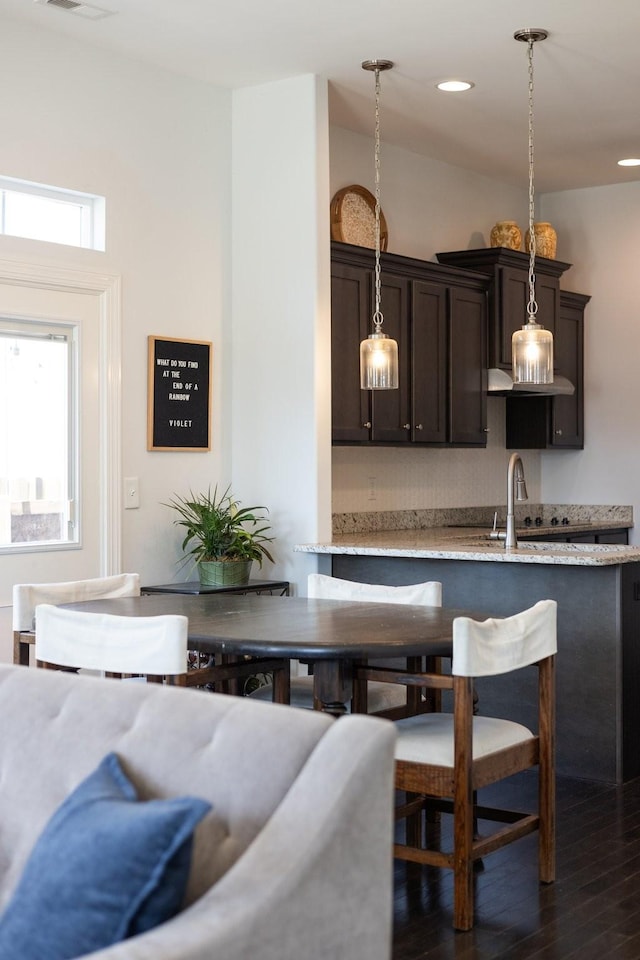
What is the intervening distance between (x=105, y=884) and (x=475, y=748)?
1.79 m

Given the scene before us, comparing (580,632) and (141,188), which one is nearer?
(580,632)

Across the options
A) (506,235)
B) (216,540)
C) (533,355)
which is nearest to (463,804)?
(533,355)

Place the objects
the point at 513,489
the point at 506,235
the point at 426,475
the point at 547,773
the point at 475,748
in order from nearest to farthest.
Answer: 1. the point at 475,748
2. the point at 547,773
3. the point at 513,489
4. the point at 506,235
5. the point at 426,475

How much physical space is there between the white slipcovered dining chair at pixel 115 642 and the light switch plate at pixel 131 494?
1884 millimetres

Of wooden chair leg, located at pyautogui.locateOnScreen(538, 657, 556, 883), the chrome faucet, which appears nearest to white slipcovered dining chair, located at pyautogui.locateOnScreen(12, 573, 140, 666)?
wooden chair leg, located at pyautogui.locateOnScreen(538, 657, 556, 883)

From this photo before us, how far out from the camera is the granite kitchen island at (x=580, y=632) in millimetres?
4723

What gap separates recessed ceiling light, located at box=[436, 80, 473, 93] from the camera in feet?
Answer: 18.5

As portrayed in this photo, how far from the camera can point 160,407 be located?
544cm

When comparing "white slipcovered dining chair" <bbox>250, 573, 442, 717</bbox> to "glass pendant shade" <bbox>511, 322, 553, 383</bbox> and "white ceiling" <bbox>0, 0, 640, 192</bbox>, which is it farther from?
"white ceiling" <bbox>0, 0, 640, 192</bbox>

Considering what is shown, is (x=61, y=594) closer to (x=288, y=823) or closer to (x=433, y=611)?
(x=433, y=611)

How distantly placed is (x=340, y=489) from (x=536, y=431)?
6.04 feet

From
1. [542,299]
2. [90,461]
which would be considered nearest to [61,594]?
[90,461]

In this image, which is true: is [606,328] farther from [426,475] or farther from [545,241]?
[426,475]

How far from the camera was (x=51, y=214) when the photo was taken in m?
5.02
